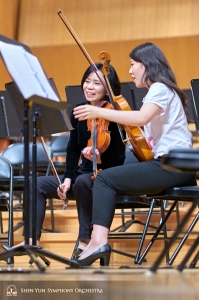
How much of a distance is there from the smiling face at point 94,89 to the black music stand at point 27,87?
77cm

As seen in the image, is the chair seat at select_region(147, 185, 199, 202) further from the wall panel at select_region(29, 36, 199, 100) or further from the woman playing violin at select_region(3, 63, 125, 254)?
the wall panel at select_region(29, 36, 199, 100)

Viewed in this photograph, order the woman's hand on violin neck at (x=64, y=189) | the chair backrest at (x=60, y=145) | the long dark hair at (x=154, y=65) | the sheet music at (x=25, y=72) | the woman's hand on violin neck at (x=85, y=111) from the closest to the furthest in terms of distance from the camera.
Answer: the sheet music at (x=25, y=72) < the woman's hand on violin neck at (x=85, y=111) < the long dark hair at (x=154, y=65) < the woman's hand on violin neck at (x=64, y=189) < the chair backrest at (x=60, y=145)

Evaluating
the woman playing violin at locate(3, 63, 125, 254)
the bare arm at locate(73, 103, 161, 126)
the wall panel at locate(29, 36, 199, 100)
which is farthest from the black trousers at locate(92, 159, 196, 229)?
the wall panel at locate(29, 36, 199, 100)

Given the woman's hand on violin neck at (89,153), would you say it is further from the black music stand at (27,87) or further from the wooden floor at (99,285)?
the wooden floor at (99,285)

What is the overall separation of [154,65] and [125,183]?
0.62 m

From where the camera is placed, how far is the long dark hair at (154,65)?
8.71 ft

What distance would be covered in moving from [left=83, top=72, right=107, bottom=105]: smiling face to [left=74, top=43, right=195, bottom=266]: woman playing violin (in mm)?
329

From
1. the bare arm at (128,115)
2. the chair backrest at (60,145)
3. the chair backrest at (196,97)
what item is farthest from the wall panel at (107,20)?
the bare arm at (128,115)

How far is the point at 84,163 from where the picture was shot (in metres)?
3.07

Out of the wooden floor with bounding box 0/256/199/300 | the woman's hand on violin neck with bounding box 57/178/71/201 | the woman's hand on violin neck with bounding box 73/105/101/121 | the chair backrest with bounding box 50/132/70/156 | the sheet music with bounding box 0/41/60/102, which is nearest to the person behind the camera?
the wooden floor with bounding box 0/256/199/300

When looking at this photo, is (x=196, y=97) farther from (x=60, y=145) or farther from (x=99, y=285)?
(x=60, y=145)

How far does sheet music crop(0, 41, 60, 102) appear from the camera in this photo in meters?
2.03

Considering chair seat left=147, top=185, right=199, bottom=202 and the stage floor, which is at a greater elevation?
chair seat left=147, top=185, right=199, bottom=202

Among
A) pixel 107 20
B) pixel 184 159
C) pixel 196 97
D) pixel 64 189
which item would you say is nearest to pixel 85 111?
pixel 184 159
